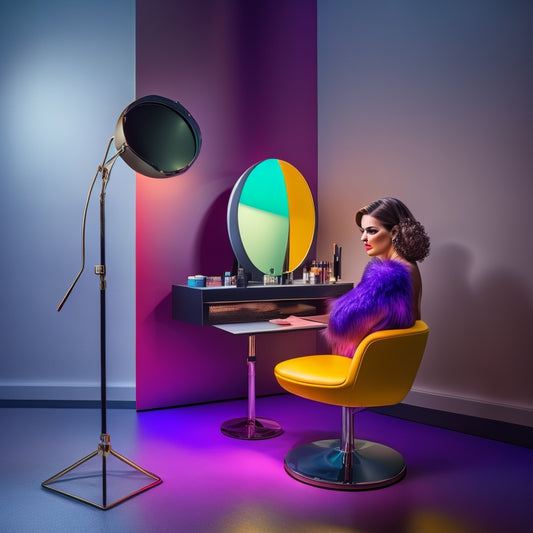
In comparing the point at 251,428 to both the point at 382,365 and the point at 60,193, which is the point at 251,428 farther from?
the point at 60,193

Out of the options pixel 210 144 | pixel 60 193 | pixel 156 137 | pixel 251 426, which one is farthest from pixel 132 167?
pixel 251 426

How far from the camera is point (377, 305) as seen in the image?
2.12 meters

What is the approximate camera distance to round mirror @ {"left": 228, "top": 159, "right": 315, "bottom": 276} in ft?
10.4

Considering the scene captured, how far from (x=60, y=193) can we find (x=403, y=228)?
7.12ft

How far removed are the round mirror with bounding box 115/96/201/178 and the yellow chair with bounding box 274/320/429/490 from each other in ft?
3.41

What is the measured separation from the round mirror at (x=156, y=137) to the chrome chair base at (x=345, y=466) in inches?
56.3

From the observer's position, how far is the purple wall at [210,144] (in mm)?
3275

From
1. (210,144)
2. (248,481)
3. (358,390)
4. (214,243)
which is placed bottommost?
(248,481)

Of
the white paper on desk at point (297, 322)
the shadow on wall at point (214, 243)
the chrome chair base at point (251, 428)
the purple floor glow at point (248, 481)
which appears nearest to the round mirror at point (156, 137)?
the white paper on desk at point (297, 322)

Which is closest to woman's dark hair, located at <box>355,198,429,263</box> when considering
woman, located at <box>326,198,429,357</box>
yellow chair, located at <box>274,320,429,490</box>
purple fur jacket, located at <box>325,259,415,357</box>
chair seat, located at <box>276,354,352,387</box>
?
woman, located at <box>326,198,429,357</box>

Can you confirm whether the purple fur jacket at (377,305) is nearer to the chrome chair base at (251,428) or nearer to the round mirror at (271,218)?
the chrome chair base at (251,428)

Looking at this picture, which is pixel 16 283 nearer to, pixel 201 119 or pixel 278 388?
pixel 201 119

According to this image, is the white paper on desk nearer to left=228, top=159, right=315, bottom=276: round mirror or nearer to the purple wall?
left=228, top=159, right=315, bottom=276: round mirror

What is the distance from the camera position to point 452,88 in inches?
119
